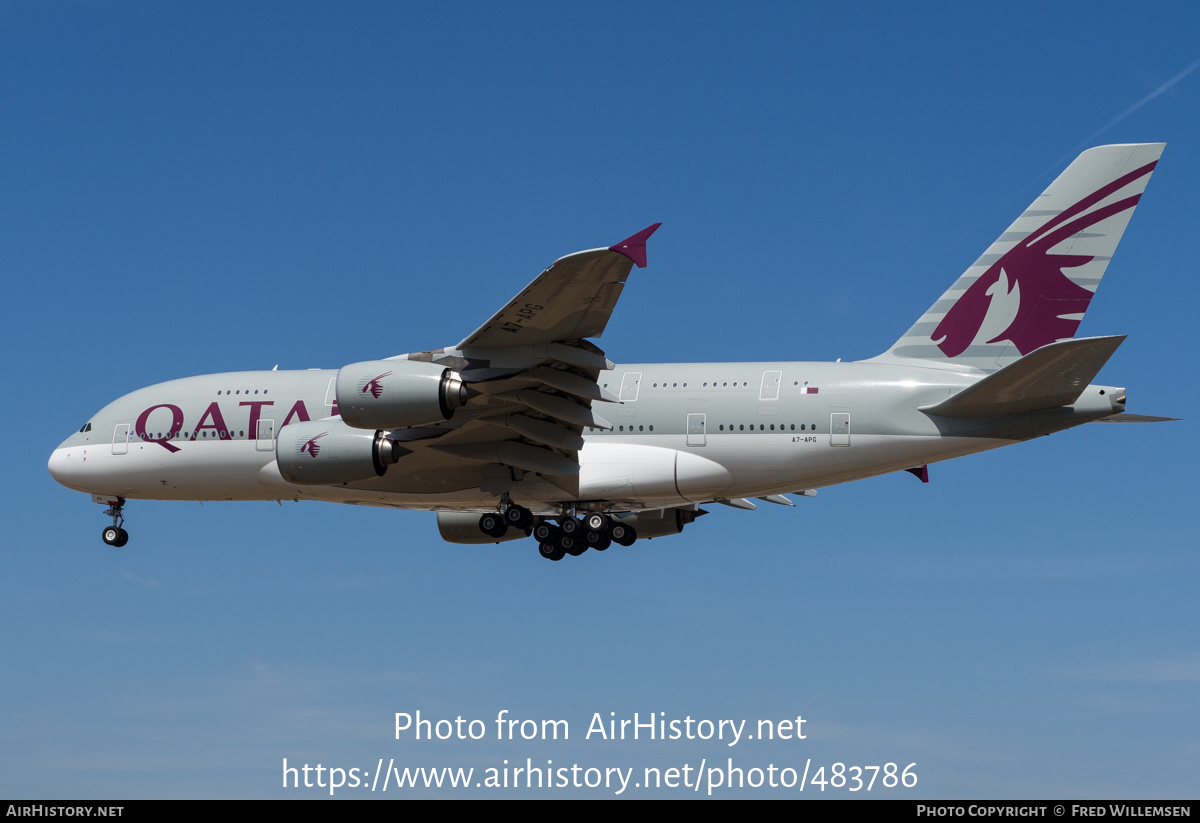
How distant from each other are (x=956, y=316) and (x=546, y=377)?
30.3 ft

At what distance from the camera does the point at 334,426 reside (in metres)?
25.5

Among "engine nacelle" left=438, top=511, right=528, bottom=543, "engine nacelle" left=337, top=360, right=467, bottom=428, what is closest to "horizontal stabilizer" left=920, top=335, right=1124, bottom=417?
"engine nacelle" left=337, top=360, right=467, bottom=428

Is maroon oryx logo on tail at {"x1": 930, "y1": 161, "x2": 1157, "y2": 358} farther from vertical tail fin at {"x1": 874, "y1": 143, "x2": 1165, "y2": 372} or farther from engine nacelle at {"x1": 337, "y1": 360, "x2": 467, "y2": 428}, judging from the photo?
engine nacelle at {"x1": 337, "y1": 360, "x2": 467, "y2": 428}

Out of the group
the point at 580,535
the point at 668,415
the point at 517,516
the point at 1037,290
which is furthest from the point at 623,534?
the point at 1037,290

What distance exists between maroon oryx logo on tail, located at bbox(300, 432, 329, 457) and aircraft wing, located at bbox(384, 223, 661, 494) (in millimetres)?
1864

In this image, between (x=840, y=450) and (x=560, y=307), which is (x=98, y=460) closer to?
(x=560, y=307)

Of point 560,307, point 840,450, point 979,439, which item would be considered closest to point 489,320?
point 560,307

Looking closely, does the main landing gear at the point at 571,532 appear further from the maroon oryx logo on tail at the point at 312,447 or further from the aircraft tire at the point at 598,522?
the maroon oryx logo on tail at the point at 312,447

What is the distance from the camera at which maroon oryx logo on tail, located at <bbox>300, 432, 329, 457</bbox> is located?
992 inches

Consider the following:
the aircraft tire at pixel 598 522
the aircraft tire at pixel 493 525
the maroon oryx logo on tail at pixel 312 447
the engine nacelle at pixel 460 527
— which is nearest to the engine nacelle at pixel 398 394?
the maroon oryx logo on tail at pixel 312 447

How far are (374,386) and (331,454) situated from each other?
120 inches

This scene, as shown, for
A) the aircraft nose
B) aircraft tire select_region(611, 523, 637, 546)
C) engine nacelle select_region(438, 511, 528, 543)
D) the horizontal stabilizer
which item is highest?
the aircraft nose

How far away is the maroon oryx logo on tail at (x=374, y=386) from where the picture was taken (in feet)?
74.3

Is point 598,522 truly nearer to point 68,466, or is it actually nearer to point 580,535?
point 580,535
